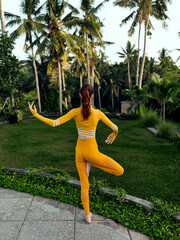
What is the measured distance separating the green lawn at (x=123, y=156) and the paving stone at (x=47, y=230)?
168cm

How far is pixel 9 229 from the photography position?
293cm

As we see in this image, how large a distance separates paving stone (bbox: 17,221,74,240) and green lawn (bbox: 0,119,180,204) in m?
1.68

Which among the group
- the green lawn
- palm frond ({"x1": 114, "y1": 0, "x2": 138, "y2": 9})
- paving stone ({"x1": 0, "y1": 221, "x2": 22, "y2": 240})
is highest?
palm frond ({"x1": 114, "y1": 0, "x2": 138, "y2": 9})

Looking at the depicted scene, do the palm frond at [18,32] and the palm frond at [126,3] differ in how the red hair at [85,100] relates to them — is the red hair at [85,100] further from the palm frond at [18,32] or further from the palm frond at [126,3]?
the palm frond at [126,3]

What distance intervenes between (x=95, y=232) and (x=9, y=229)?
1222 millimetres

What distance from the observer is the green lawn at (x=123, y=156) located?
458cm

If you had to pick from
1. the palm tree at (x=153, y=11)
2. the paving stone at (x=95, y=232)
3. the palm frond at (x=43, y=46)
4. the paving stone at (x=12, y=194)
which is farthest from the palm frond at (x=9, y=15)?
the paving stone at (x=95, y=232)

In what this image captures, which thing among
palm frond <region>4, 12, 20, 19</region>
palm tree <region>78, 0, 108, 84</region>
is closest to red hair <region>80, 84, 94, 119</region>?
palm tree <region>78, 0, 108, 84</region>

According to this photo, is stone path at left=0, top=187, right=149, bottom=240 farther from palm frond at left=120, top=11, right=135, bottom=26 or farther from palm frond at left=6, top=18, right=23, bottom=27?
palm frond at left=120, top=11, right=135, bottom=26

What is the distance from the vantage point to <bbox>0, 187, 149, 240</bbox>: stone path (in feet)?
9.18

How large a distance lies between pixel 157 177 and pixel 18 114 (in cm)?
1073

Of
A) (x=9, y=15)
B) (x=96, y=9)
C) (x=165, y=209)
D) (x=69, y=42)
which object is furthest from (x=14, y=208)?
(x=96, y=9)

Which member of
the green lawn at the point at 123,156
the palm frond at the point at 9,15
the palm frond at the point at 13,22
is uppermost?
the palm frond at the point at 9,15

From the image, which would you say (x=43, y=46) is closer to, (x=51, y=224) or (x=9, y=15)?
(x=9, y=15)
